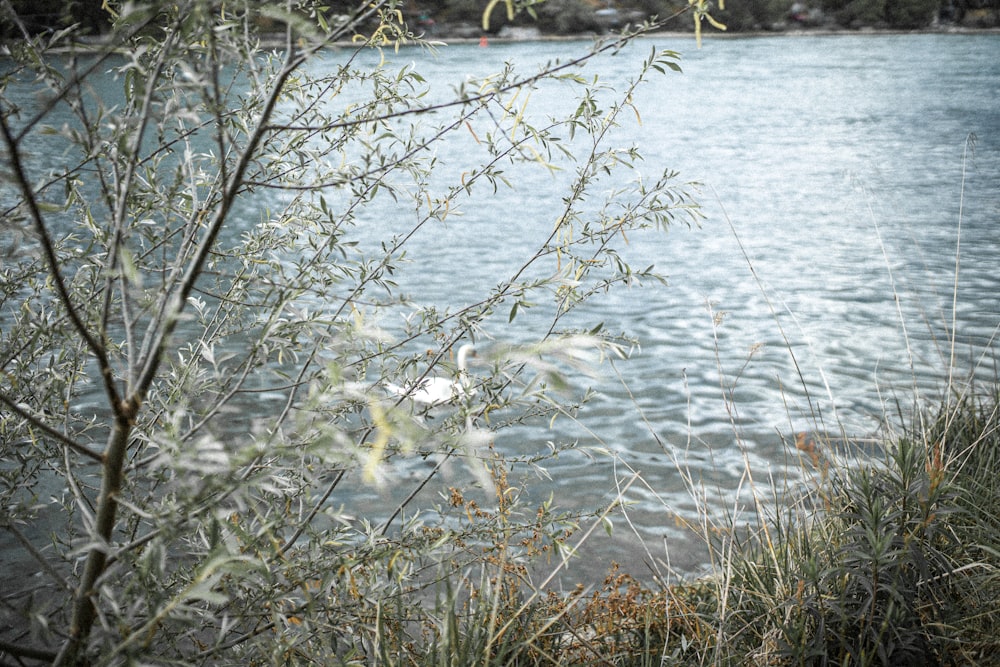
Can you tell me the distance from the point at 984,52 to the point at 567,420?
3725 centimetres

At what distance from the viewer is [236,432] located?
555cm

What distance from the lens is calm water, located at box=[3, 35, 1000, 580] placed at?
5105 millimetres

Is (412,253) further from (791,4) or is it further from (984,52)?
(791,4)

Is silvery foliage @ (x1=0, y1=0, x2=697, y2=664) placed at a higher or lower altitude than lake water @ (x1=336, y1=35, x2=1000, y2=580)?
higher

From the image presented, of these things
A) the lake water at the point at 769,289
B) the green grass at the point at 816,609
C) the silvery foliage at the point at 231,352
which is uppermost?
the silvery foliage at the point at 231,352

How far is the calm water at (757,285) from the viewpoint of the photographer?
511 cm

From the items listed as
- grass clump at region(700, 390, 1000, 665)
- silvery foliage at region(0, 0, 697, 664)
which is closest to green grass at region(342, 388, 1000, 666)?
grass clump at region(700, 390, 1000, 665)

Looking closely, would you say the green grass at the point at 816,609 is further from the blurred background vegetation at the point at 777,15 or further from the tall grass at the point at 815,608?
the blurred background vegetation at the point at 777,15

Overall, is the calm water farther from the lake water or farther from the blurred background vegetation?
the blurred background vegetation

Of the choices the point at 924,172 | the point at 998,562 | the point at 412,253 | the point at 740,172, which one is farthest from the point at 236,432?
the point at 924,172

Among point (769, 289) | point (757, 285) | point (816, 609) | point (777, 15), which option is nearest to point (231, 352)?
point (816, 609)

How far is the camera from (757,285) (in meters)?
9.13

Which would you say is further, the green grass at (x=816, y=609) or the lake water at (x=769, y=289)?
the lake water at (x=769, y=289)

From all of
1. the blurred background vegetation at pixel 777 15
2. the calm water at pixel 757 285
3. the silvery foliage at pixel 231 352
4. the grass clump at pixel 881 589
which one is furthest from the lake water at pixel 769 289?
the blurred background vegetation at pixel 777 15
